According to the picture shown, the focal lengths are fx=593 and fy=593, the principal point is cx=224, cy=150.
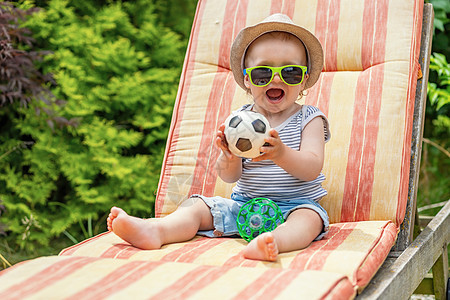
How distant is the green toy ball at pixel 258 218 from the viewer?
1.76 m

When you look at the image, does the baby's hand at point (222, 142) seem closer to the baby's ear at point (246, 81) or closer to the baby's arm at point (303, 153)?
the baby's arm at point (303, 153)

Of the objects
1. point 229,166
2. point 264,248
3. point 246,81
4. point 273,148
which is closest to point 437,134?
point 246,81

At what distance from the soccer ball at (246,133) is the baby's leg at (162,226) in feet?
1.00

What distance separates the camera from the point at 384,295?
1.49m

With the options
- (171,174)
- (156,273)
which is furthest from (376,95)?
(156,273)

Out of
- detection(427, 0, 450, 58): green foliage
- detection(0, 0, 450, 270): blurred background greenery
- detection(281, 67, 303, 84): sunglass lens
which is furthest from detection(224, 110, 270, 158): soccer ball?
detection(427, 0, 450, 58): green foliage

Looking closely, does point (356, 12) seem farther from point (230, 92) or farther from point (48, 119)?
point (48, 119)

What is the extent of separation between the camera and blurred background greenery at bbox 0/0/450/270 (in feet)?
10.6

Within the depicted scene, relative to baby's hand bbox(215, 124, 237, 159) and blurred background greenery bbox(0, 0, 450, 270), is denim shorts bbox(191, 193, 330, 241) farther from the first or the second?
blurred background greenery bbox(0, 0, 450, 270)

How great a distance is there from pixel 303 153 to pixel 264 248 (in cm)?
37

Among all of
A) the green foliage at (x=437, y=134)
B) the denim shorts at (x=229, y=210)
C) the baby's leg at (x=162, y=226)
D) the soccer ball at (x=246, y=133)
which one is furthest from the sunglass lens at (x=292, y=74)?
the green foliage at (x=437, y=134)

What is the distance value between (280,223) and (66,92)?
6.24ft

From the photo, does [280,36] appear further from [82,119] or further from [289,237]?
[82,119]

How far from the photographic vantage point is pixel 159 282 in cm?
137
